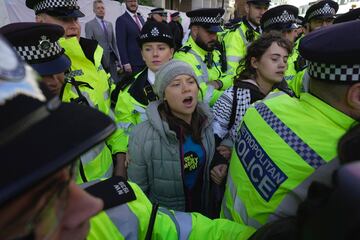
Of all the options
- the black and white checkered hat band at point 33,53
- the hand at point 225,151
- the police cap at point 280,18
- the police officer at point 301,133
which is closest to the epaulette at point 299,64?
the police cap at point 280,18

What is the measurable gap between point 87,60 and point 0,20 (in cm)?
207

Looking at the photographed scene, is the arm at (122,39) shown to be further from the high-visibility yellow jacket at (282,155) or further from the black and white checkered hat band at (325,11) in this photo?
the high-visibility yellow jacket at (282,155)

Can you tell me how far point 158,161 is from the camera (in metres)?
2.13

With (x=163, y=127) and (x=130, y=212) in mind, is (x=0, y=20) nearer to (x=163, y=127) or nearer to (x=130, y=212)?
(x=163, y=127)

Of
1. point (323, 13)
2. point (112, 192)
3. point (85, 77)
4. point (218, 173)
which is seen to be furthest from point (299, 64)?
point (112, 192)

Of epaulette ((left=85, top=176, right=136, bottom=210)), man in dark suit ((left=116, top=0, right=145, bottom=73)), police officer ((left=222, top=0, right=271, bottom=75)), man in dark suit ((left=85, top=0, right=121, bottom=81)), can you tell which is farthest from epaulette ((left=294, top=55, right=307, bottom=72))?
man in dark suit ((left=85, top=0, right=121, bottom=81))

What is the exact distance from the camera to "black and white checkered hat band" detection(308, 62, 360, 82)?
132 centimetres

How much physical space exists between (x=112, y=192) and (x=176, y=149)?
897 mm

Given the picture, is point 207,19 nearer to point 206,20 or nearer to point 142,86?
point 206,20

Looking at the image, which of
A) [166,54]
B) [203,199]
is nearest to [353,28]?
[203,199]

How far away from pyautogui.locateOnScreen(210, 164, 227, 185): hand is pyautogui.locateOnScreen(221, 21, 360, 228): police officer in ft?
1.82

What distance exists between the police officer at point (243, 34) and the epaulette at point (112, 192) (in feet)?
9.87

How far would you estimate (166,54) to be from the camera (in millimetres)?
3129

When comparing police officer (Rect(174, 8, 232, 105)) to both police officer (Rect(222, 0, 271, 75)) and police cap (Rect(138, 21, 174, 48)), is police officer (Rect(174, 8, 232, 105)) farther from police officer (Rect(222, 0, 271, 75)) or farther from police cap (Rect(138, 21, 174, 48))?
police cap (Rect(138, 21, 174, 48))
